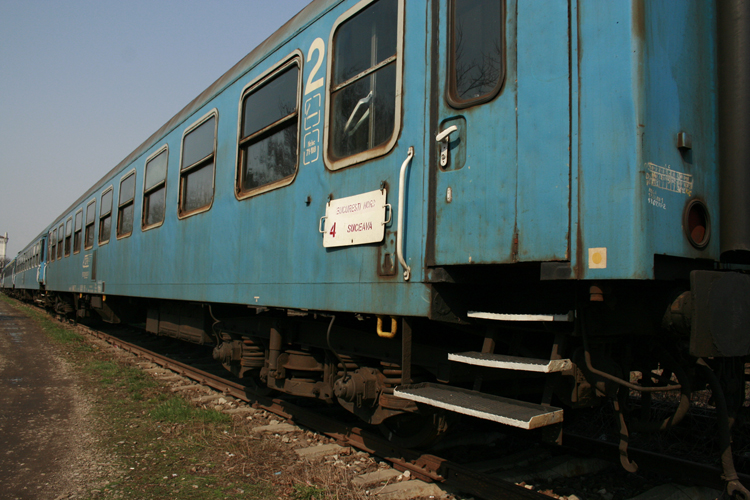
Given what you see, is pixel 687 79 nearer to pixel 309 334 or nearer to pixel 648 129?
pixel 648 129

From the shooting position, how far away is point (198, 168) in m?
6.08

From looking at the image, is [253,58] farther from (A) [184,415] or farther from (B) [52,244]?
(B) [52,244]

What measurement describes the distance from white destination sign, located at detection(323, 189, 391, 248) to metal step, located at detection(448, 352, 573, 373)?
0.92 metres

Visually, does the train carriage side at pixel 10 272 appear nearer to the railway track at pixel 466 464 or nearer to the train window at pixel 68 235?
the train window at pixel 68 235

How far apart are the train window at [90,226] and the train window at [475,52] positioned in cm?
1051

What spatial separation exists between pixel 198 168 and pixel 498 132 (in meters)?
4.32

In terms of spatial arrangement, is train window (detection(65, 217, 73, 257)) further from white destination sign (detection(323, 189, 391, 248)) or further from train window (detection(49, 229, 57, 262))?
white destination sign (detection(323, 189, 391, 248))

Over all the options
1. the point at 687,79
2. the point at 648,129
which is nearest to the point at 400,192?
the point at 648,129

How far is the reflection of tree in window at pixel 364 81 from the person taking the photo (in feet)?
11.0

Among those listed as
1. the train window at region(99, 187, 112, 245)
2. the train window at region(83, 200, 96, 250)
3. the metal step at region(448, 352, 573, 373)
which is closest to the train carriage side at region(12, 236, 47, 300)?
the train window at region(83, 200, 96, 250)

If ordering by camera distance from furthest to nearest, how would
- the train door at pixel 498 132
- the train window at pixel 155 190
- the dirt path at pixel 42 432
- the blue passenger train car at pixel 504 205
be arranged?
the train window at pixel 155 190 → the dirt path at pixel 42 432 → the train door at pixel 498 132 → the blue passenger train car at pixel 504 205

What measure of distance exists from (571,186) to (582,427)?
10.5ft

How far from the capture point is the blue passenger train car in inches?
92.0

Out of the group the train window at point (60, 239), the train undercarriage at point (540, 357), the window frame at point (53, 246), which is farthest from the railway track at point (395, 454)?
the window frame at point (53, 246)
